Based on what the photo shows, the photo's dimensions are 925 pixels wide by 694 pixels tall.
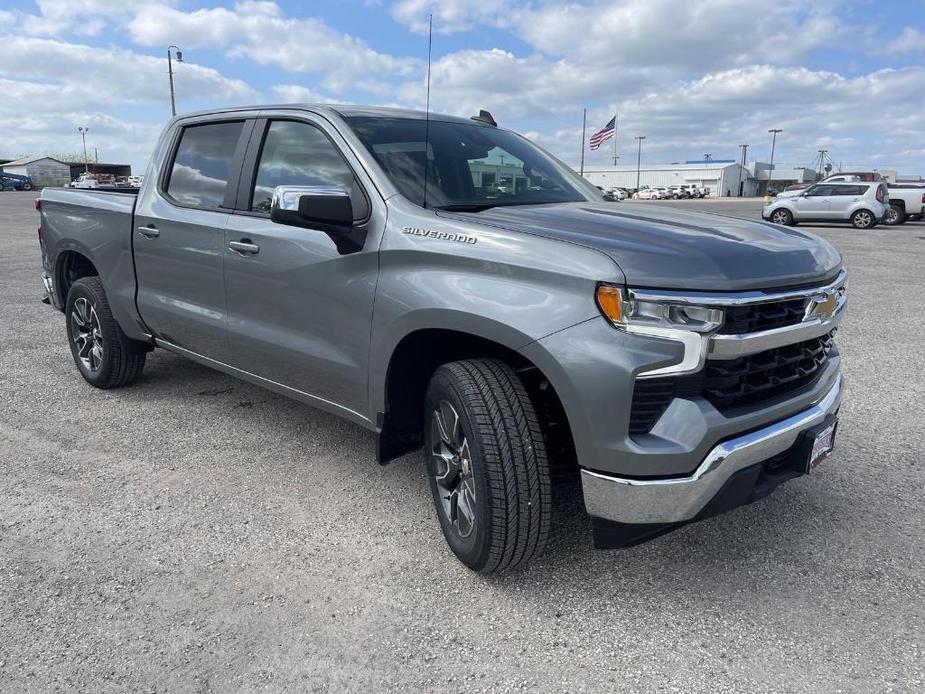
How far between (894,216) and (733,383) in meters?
25.7

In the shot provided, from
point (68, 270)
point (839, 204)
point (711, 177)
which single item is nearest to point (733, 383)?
point (68, 270)

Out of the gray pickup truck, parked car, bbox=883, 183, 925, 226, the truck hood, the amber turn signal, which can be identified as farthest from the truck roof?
parked car, bbox=883, 183, 925, 226

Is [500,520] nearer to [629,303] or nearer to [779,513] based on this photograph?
[629,303]

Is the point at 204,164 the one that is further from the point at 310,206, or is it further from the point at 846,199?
the point at 846,199

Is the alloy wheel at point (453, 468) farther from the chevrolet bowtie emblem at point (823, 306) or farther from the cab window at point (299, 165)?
the chevrolet bowtie emblem at point (823, 306)

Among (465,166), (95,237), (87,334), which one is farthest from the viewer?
(87,334)

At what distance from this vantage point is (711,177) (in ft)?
302

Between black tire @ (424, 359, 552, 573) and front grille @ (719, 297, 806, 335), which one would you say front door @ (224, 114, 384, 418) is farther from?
front grille @ (719, 297, 806, 335)

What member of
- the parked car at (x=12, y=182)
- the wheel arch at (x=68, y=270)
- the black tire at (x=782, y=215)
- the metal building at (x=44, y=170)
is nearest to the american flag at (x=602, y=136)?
the black tire at (x=782, y=215)

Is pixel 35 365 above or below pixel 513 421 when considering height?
below

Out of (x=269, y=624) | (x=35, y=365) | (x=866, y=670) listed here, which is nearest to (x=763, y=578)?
(x=866, y=670)

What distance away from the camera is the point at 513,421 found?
2.47 m

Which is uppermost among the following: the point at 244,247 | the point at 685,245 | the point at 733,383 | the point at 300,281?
the point at 685,245

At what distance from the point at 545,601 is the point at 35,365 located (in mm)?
4730
